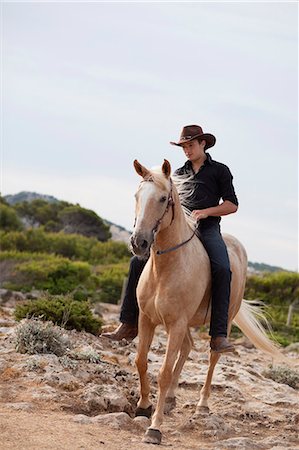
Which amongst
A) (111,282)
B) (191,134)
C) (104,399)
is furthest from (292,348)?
(111,282)

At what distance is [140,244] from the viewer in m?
6.42

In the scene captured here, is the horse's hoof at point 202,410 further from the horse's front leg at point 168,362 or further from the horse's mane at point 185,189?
the horse's mane at point 185,189

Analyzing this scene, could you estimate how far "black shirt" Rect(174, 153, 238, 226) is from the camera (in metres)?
8.22

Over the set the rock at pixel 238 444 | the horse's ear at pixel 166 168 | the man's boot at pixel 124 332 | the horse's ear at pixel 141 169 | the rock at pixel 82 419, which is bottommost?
the rock at pixel 82 419

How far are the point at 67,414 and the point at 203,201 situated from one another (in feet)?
9.51

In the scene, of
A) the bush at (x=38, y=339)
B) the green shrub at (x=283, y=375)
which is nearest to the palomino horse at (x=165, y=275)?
the bush at (x=38, y=339)

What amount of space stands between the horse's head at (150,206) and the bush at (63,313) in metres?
5.43

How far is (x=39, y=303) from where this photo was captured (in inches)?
485

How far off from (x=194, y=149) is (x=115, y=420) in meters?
3.23

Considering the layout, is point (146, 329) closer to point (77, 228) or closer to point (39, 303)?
point (39, 303)

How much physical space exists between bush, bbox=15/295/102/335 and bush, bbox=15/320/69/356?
170 cm

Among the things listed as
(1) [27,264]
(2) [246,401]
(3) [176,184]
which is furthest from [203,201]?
(1) [27,264]

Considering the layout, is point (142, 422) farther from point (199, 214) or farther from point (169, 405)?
point (199, 214)

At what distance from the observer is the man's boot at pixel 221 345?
7802 millimetres
